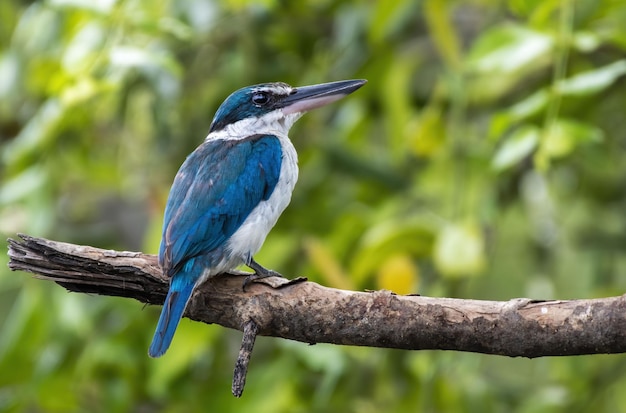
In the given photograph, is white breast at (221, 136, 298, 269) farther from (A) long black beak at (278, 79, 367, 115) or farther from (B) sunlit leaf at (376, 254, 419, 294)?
(B) sunlit leaf at (376, 254, 419, 294)

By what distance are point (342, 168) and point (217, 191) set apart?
2.69 feet

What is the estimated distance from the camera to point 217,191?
3.12 metres

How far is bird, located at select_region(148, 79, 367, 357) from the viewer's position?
2.74m

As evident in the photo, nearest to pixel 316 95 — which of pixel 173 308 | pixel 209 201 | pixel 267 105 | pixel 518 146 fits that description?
pixel 267 105

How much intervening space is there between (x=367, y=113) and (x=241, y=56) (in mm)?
552

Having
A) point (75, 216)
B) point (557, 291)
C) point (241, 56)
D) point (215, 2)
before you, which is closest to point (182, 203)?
point (215, 2)

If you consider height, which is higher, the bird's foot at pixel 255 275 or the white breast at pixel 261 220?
the white breast at pixel 261 220

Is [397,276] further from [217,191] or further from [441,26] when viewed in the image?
[441,26]

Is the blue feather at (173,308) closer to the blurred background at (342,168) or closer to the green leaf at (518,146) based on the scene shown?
the blurred background at (342,168)

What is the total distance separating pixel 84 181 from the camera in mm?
5016

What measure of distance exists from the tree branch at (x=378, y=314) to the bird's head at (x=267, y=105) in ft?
3.29

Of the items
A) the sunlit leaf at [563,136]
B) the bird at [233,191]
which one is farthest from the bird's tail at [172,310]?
the sunlit leaf at [563,136]

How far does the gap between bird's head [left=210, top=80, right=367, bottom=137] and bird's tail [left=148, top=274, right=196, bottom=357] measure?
3.14ft

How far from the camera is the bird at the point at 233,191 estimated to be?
2744mm
